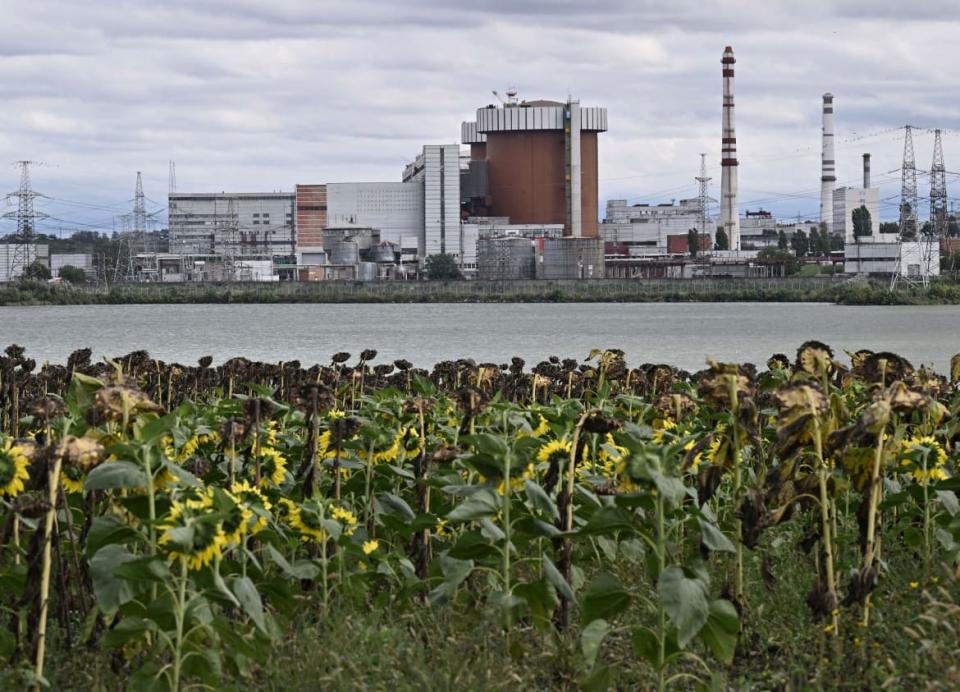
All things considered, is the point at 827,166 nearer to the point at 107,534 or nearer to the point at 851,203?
the point at 851,203

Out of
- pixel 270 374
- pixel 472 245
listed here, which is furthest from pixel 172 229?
pixel 270 374

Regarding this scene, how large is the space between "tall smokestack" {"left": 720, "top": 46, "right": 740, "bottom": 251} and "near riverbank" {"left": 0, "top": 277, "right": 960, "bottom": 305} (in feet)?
57.1

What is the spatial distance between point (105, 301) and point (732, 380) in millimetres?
110029

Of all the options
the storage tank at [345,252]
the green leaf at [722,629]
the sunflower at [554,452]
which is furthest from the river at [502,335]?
the storage tank at [345,252]

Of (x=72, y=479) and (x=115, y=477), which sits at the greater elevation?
(x=115, y=477)

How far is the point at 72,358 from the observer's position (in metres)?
8.95

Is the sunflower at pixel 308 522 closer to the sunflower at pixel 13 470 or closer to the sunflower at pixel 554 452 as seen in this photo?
the sunflower at pixel 554 452

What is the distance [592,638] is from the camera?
4414mm

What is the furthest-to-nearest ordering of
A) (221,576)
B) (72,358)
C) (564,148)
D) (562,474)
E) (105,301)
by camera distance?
1. (564,148)
2. (105,301)
3. (72,358)
4. (562,474)
5. (221,576)

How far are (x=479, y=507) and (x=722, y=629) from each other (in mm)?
791

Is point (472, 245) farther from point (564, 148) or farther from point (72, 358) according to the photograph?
point (72, 358)

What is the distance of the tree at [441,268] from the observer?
12119cm

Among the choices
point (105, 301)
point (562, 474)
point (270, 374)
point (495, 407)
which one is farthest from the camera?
point (105, 301)

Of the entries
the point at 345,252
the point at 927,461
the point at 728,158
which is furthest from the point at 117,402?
the point at 728,158
